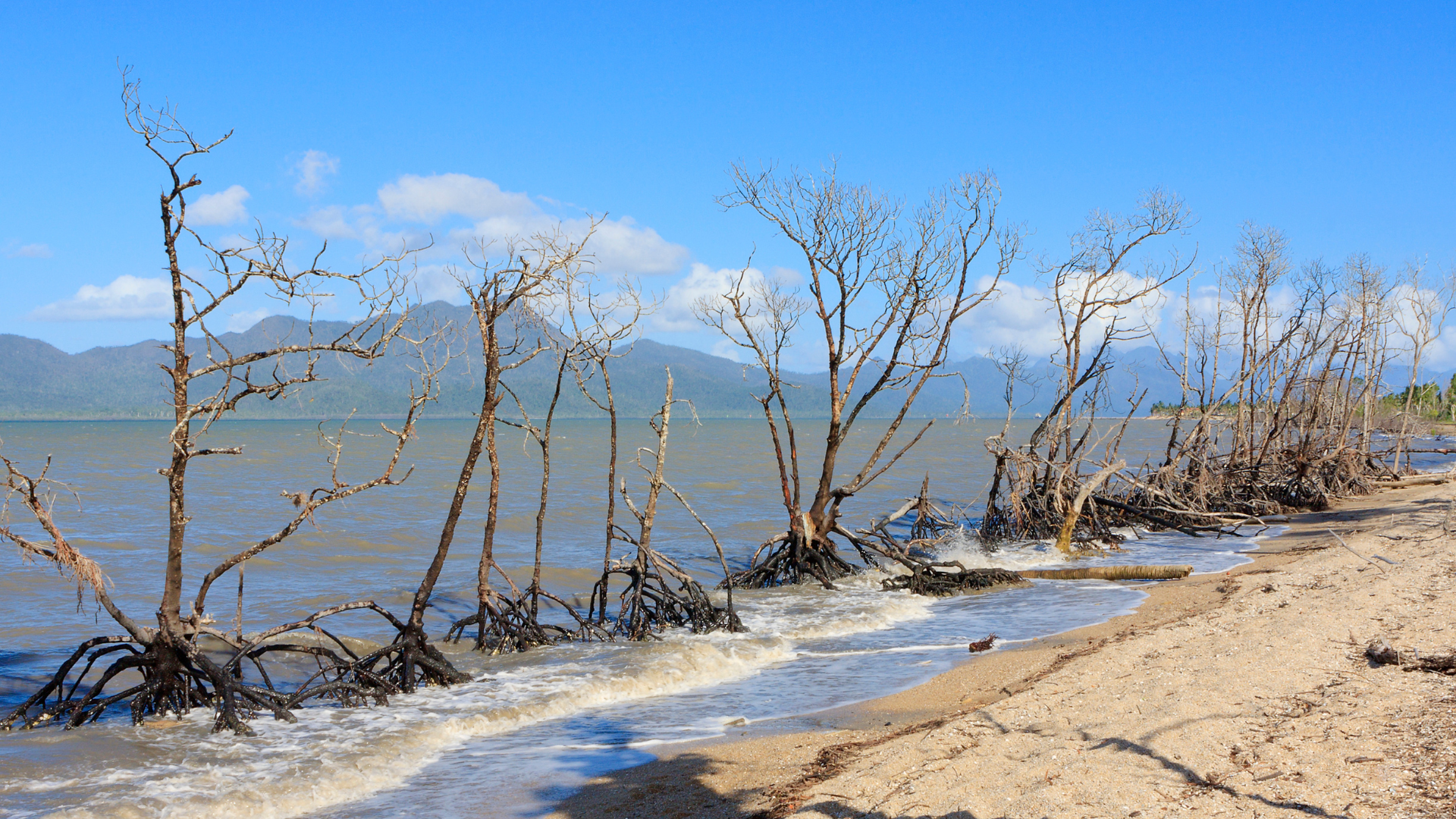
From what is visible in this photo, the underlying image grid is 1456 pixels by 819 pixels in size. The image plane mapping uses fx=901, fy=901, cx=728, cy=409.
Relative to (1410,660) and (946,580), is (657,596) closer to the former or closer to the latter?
(946,580)

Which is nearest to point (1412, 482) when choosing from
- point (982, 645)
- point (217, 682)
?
point (982, 645)

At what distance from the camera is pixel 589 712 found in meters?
8.97

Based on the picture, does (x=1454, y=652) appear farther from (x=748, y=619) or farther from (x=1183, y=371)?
(x=1183, y=371)

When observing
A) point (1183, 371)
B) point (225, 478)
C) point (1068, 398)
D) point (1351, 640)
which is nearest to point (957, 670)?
point (1351, 640)

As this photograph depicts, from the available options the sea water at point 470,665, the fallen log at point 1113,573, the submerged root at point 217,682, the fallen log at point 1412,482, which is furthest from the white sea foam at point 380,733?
the fallen log at point 1412,482

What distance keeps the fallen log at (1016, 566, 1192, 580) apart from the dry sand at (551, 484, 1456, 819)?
456 cm

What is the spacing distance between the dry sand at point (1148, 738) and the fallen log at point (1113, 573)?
15.0ft

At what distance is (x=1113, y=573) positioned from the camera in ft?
49.5

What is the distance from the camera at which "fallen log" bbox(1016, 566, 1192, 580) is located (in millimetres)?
14507

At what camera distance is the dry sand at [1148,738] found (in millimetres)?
4527

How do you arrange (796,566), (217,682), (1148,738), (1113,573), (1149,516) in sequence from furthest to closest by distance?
(1149,516) < (796,566) < (1113,573) < (217,682) < (1148,738)

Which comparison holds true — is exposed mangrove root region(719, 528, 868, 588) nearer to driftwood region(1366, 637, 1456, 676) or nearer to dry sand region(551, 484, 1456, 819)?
dry sand region(551, 484, 1456, 819)

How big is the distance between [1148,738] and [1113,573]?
412 inches

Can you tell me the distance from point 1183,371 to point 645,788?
2171 cm
